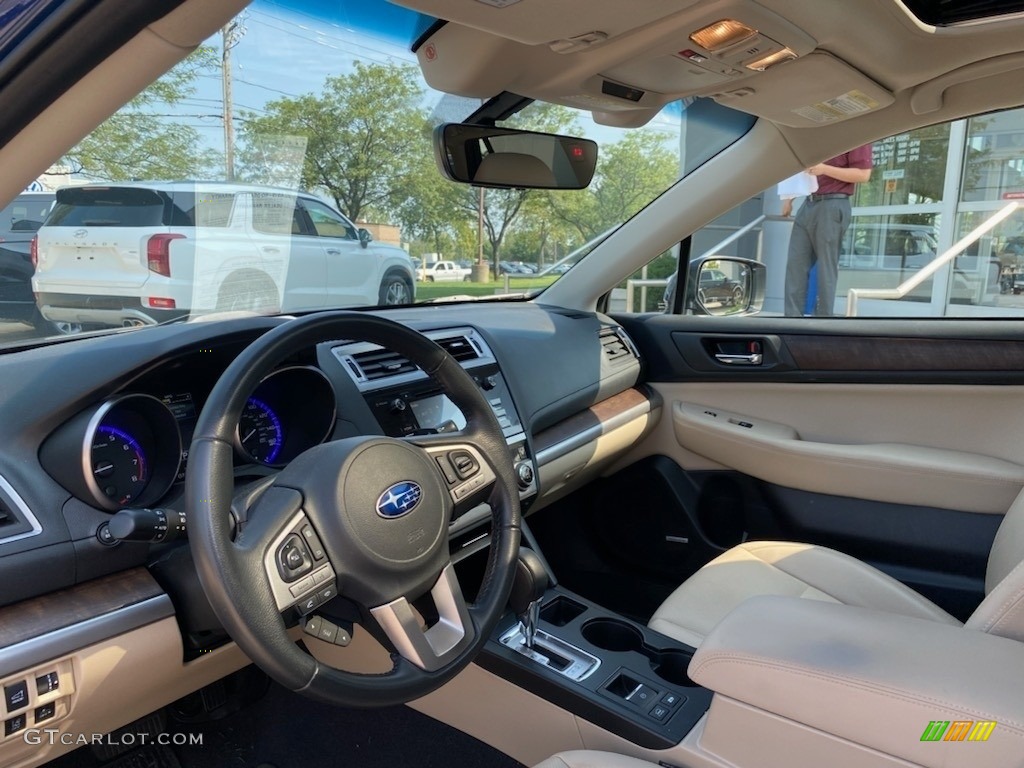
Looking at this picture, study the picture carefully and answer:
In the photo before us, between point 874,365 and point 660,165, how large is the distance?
980 millimetres

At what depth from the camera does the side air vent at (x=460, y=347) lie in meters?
A: 2.23

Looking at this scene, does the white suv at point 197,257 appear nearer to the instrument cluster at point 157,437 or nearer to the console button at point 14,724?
the instrument cluster at point 157,437

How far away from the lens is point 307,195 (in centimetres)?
285

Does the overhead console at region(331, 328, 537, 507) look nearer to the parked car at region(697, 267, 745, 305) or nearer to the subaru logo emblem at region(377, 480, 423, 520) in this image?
the subaru logo emblem at region(377, 480, 423, 520)

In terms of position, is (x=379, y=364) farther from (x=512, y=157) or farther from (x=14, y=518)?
(x=14, y=518)

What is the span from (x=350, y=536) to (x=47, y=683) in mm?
554

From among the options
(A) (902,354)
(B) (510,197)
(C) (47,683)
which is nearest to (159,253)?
(B) (510,197)

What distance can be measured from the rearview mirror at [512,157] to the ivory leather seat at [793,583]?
1.12 meters

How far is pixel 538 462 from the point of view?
2277mm

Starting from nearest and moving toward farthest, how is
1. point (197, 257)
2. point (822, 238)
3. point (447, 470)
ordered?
1. point (447, 470)
2. point (197, 257)
3. point (822, 238)

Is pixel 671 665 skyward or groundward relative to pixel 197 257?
groundward

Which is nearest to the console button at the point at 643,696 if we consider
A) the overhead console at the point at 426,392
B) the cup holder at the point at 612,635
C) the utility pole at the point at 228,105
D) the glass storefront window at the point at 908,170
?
the cup holder at the point at 612,635

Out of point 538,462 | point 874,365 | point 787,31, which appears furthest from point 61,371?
point 874,365

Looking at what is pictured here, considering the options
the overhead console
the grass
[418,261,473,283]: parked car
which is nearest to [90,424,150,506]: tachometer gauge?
the overhead console
